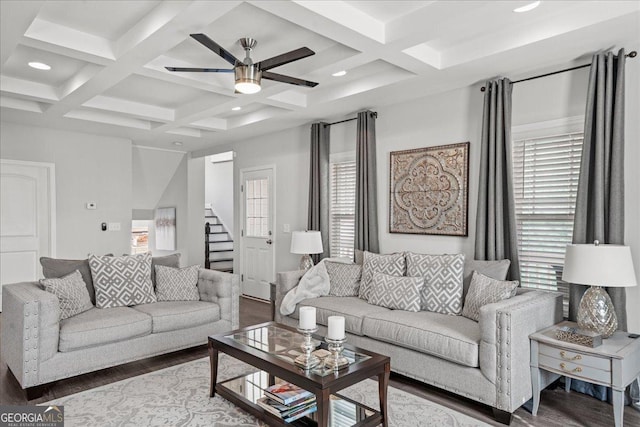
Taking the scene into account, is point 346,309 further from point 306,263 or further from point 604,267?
point 604,267

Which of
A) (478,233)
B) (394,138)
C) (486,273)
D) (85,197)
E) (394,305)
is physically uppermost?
(394,138)

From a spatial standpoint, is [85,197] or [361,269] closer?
[361,269]

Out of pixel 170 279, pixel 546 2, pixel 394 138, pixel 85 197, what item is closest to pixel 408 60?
pixel 546 2

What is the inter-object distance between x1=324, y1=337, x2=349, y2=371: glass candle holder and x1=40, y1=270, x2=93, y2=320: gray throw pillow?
7.38 ft

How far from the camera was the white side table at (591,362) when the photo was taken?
249 cm

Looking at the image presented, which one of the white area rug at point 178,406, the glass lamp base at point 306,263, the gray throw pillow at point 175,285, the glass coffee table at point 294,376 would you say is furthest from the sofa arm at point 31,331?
the glass lamp base at point 306,263

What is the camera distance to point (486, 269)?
11.4ft

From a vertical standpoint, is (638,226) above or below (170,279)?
above

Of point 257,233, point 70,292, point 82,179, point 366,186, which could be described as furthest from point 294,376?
point 82,179

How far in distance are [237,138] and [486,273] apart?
4.52 meters

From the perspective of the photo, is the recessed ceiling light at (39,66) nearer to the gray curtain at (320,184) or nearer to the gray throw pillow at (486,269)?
the gray curtain at (320,184)

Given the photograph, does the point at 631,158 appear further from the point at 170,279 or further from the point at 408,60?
the point at 170,279

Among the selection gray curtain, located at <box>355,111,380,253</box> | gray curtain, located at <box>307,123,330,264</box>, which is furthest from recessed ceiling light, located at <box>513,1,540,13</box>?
gray curtain, located at <box>307,123,330,264</box>

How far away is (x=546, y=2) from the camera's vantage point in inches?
106
